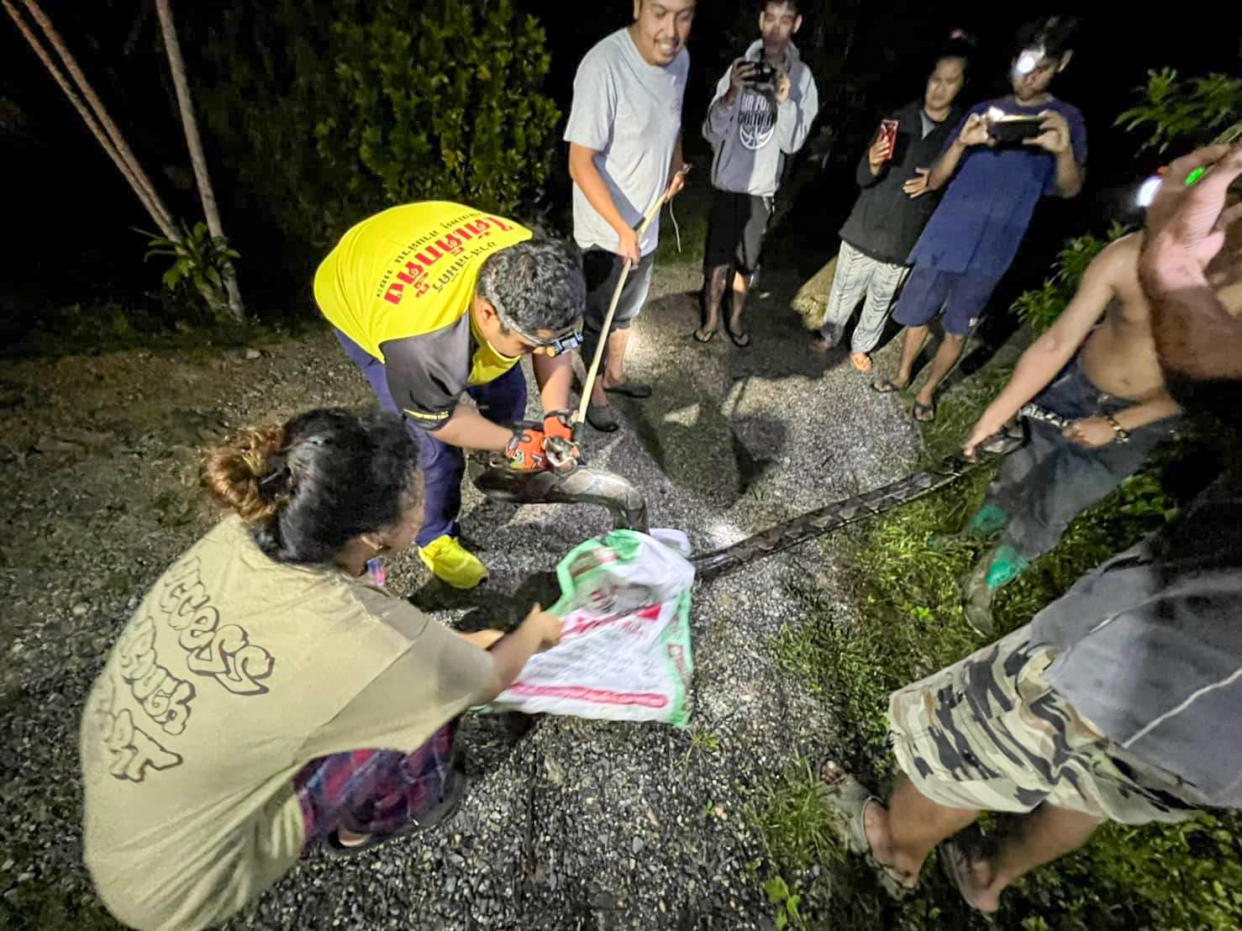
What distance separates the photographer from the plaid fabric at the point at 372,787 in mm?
1457

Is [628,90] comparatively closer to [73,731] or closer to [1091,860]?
[73,731]

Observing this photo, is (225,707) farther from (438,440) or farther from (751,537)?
(751,537)

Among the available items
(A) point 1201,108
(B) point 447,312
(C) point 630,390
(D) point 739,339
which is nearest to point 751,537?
(C) point 630,390

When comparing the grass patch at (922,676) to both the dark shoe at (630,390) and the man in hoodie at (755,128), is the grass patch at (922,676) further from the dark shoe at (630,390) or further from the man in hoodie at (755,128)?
the man in hoodie at (755,128)

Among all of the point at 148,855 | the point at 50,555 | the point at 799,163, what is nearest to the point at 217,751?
the point at 148,855

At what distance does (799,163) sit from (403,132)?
4505 mm

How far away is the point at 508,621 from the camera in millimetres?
2559

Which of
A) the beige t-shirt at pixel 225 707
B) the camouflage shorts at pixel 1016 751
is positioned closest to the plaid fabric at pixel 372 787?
the beige t-shirt at pixel 225 707

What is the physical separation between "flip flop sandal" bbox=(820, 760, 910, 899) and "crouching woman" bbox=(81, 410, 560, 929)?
159cm

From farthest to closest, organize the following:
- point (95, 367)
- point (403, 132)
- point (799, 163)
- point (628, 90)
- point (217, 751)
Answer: point (799, 163) → point (403, 132) → point (95, 367) → point (628, 90) → point (217, 751)

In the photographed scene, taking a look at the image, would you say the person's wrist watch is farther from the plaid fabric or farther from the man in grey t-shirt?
Answer: the plaid fabric

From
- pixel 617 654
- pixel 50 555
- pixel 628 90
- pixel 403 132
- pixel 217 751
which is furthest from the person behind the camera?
pixel 403 132

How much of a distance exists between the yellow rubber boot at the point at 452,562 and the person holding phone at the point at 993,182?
3.22 m

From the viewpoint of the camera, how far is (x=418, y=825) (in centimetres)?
182
